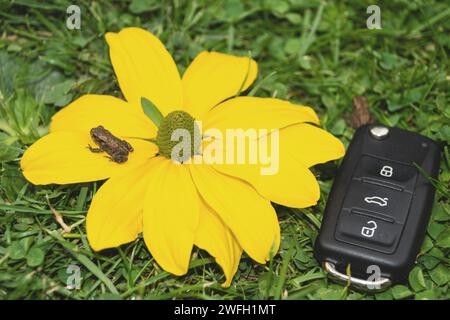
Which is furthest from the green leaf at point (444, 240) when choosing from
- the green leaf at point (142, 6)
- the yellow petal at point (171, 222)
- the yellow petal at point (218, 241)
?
the green leaf at point (142, 6)

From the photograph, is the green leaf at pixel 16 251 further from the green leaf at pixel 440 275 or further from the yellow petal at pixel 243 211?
the green leaf at pixel 440 275

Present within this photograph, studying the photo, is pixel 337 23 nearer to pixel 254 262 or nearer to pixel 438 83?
pixel 438 83

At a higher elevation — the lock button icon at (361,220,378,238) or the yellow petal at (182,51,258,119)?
the yellow petal at (182,51,258,119)

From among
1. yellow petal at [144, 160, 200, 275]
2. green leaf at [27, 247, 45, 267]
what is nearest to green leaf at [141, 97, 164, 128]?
yellow petal at [144, 160, 200, 275]

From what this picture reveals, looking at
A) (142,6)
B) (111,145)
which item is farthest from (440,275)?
(142,6)

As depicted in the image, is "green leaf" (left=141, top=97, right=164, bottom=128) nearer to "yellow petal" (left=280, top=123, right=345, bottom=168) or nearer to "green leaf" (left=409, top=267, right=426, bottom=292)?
"yellow petal" (left=280, top=123, right=345, bottom=168)
